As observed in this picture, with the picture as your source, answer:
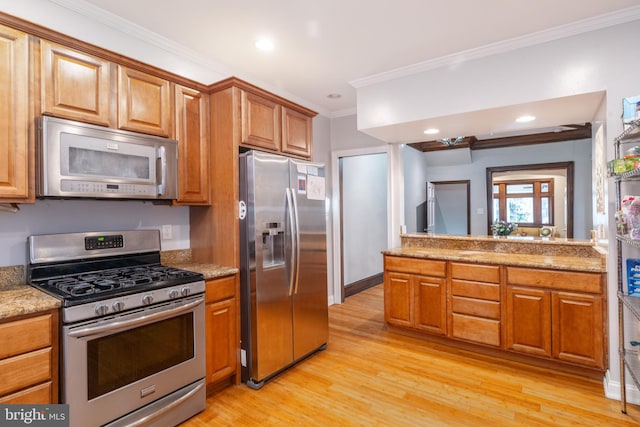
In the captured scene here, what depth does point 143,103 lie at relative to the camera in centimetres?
228

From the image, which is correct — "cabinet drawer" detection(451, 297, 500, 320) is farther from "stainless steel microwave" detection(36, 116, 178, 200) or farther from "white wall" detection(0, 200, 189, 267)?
"stainless steel microwave" detection(36, 116, 178, 200)

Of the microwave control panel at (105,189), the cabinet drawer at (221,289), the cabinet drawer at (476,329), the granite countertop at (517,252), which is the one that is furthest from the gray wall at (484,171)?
the microwave control panel at (105,189)

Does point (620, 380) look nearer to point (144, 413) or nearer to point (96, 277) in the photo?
point (144, 413)

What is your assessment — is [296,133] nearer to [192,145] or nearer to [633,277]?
[192,145]

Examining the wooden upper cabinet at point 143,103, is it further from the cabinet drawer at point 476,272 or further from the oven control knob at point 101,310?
the cabinet drawer at point 476,272

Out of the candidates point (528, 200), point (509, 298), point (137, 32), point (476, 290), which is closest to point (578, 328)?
point (509, 298)

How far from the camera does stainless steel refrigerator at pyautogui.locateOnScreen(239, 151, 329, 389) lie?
8.14 ft

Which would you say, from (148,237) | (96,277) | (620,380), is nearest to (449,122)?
(620,380)

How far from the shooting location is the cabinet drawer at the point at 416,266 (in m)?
3.20

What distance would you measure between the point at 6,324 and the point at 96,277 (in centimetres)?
62

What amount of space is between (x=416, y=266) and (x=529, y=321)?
103 centimetres

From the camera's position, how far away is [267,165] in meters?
2.55

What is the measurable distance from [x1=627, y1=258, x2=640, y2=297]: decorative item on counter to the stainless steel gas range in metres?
2.74

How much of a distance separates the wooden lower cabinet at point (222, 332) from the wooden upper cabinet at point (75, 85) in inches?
50.9
